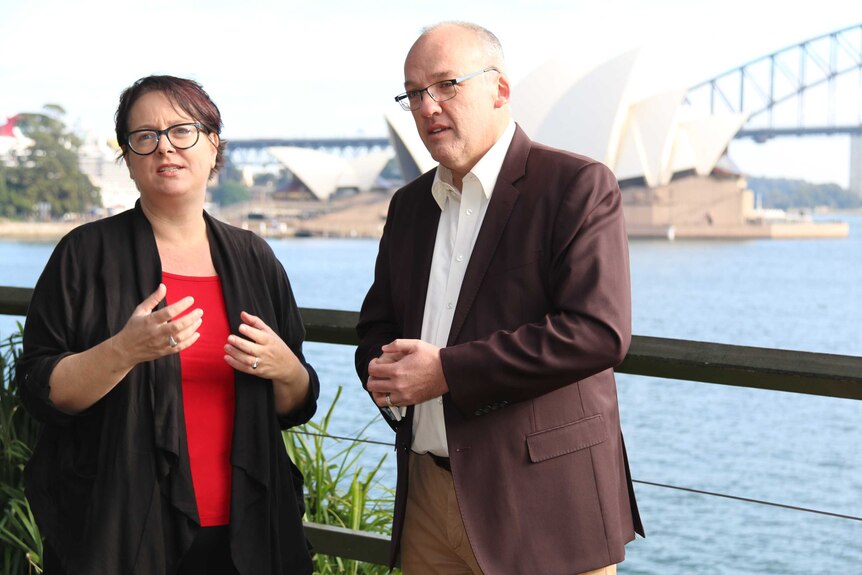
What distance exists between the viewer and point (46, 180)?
147 ft

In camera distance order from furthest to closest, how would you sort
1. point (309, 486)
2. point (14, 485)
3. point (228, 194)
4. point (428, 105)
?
point (228, 194) < point (309, 486) < point (14, 485) < point (428, 105)

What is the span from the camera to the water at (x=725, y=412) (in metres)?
3.63

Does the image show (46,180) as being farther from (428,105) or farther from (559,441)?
(559,441)

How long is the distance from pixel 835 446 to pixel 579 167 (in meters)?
20.1

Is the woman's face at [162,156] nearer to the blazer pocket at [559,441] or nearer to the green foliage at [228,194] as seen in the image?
the blazer pocket at [559,441]

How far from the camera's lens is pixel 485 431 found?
1.57 metres

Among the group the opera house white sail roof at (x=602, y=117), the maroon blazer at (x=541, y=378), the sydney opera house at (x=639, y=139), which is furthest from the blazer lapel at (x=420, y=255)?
the opera house white sail roof at (x=602, y=117)

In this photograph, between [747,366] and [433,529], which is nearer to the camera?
[433,529]

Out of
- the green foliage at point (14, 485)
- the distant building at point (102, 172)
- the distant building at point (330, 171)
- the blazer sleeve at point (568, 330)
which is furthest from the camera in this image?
the distant building at point (330, 171)

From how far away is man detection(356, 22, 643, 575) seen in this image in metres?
1.48

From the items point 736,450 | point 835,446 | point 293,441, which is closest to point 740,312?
point 835,446

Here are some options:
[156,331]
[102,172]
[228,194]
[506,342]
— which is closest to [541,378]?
[506,342]

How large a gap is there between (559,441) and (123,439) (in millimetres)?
687

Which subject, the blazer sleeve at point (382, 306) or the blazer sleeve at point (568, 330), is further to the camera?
the blazer sleeve at point (382, 306)
